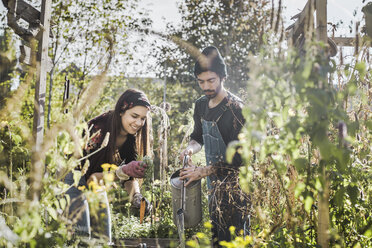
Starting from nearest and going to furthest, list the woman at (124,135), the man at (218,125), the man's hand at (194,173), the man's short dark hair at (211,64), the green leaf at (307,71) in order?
the green leaf at (307,71)
the man's hand at (194,173)
the man at (218,125)
the man's short dark hair at (211,64)
the woman at (124,135)

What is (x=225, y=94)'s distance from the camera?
2811 mm

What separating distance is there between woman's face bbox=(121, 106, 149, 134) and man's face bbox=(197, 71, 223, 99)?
1.99 ft

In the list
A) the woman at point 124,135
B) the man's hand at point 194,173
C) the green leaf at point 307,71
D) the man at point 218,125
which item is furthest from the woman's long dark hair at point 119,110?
the green leaf at point 307,71

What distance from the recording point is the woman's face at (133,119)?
3.06m

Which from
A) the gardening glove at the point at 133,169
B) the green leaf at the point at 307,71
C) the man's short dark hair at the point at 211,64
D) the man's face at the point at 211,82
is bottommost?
the gardening glove at the point at 133,169

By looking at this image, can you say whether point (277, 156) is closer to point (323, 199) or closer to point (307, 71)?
point (323, 199)

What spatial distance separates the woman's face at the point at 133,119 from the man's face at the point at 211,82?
608 millimetres

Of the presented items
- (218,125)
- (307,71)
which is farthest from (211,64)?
(307,71)

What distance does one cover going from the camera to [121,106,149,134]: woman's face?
10.1ft

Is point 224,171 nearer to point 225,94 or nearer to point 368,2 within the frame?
point 225,94

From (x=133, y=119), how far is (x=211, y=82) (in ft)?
2.52

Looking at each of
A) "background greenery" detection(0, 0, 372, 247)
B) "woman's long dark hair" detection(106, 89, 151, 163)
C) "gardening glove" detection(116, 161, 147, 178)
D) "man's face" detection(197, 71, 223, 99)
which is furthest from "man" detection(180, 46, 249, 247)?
"woman's long dark hair" detection(106, 89, 151, 163)

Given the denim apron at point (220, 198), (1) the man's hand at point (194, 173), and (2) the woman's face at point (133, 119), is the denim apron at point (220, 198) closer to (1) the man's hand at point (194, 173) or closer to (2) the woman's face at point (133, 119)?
(1) the man's hand at point (194, 173)

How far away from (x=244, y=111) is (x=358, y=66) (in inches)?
17.3
